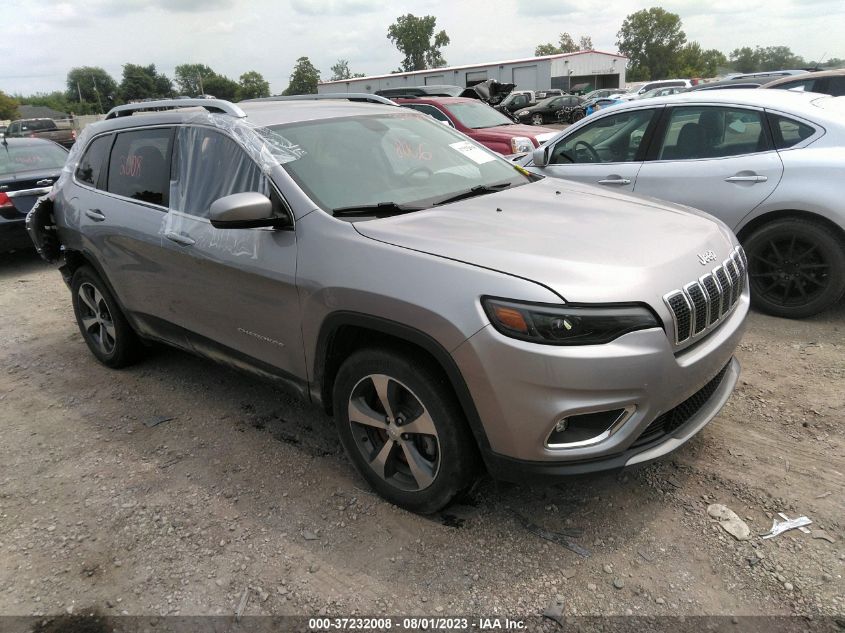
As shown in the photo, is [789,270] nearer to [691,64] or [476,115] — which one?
[476,115]

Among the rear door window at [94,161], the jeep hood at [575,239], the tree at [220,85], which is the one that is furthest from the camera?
the tree at [220,85]

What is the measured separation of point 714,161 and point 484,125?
6479mm

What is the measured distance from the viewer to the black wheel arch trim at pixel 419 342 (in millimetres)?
2270

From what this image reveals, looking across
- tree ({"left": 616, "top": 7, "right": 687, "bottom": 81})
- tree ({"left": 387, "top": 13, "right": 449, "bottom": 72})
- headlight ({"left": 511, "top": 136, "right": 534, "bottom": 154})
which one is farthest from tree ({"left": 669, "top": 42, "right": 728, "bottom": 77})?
headlight ({"left": 511, "top": 136, "right": 534, "bottom": 154})

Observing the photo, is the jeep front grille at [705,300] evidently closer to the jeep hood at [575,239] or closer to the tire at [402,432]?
the jeep hood at [575,239]

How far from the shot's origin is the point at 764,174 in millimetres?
4500

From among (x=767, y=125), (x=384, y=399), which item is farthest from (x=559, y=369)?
(x=767, y=125)

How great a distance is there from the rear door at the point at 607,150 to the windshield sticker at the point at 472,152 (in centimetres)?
192

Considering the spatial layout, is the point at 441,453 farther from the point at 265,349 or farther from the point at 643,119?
the point at 643,119

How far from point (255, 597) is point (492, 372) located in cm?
128

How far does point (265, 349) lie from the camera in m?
3.08

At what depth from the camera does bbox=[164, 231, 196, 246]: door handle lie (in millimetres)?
3301

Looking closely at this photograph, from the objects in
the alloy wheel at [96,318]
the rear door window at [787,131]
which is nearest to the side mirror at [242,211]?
the alloy wheel at [96,318]

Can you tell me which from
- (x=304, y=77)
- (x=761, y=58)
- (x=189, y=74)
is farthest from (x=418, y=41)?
(x=761, y=58)
